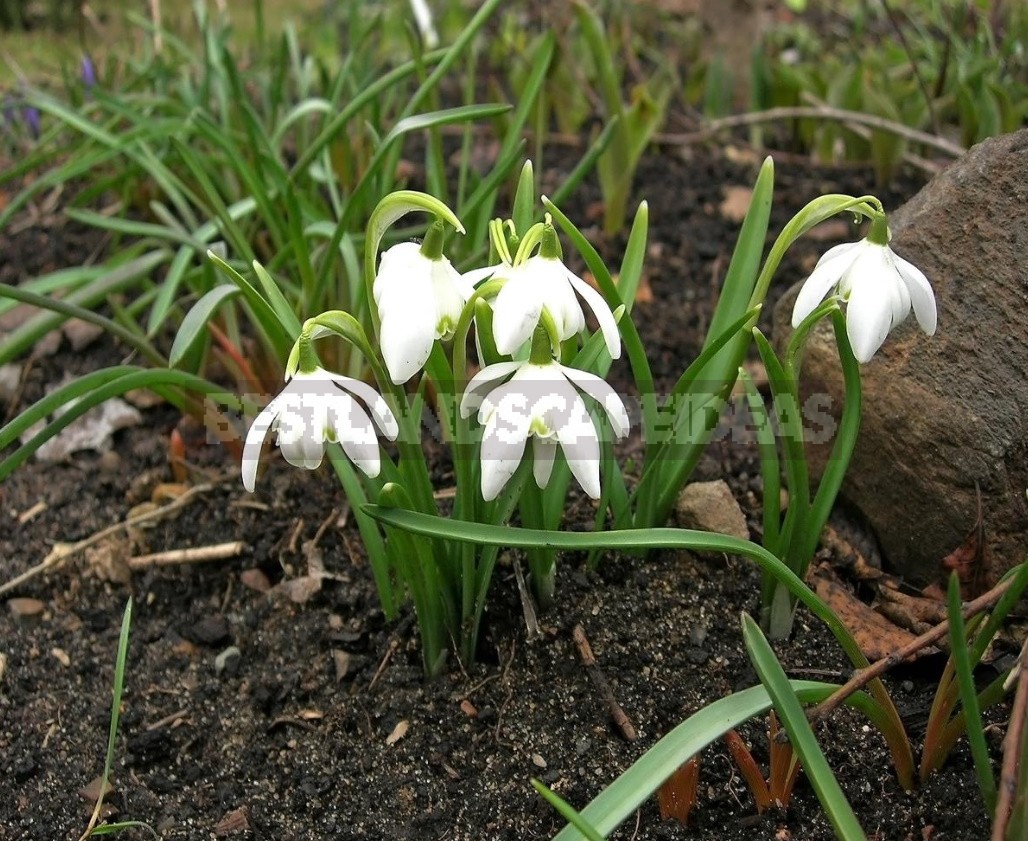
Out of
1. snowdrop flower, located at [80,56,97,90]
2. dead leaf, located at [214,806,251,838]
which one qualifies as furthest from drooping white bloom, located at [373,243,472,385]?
snowdrop flower, located at [80,56,97,90]

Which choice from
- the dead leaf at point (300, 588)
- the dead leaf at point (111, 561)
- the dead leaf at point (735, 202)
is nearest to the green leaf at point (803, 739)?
the dead leaf at point (300, 588)

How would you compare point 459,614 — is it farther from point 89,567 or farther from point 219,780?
Result: point 89,567

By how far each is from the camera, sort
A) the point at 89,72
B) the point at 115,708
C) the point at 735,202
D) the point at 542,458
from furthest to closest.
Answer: the point at 89,72 < the point at 735,202 < the point at 115,708 < the point at 542,458

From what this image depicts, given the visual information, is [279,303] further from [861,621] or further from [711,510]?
[861,621]

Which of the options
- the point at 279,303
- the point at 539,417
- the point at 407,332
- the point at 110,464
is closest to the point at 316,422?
the point at 407,332

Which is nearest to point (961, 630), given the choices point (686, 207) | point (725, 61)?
point (686, 207)

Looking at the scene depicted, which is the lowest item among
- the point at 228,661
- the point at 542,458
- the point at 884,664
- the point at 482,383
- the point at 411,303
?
the point at 228,661
